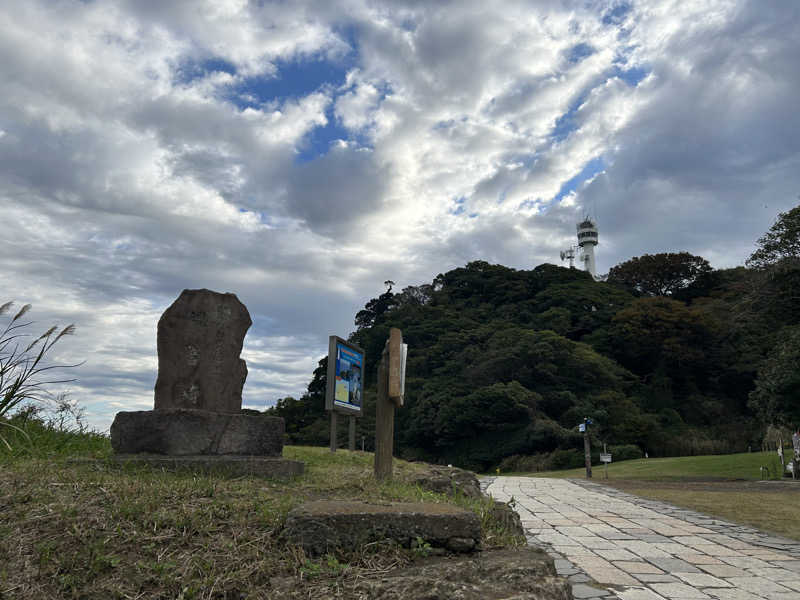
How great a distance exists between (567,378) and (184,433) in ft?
99.3

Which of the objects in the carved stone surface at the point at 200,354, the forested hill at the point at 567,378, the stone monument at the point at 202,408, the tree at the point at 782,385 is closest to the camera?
the stone monument at the point at 202,408

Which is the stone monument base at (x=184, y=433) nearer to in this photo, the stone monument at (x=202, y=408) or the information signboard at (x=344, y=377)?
the stone monument at (x=202, y=408)

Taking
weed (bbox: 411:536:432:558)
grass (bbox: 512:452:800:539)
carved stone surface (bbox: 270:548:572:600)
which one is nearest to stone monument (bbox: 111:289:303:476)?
weed (bbox: 411:536:432:558)

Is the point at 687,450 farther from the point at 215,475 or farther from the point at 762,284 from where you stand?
the point at 215,475

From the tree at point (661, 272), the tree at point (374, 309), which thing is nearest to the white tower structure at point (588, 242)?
the tree at point (661, 272)

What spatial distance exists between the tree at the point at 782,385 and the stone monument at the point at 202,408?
52.2 ft

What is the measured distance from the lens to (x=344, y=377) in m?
11.0

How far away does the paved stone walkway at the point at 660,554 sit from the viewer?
478 cm

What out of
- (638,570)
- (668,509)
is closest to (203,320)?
(638,570)

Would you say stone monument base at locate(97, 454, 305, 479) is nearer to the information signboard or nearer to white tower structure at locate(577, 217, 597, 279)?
the information signboard

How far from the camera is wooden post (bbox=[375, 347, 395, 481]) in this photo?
5637mm

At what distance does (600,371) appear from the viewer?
32969 millimetres

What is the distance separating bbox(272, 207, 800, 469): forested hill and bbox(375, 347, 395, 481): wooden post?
24324 mm

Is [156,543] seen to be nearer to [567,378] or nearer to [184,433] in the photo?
[184,433]
